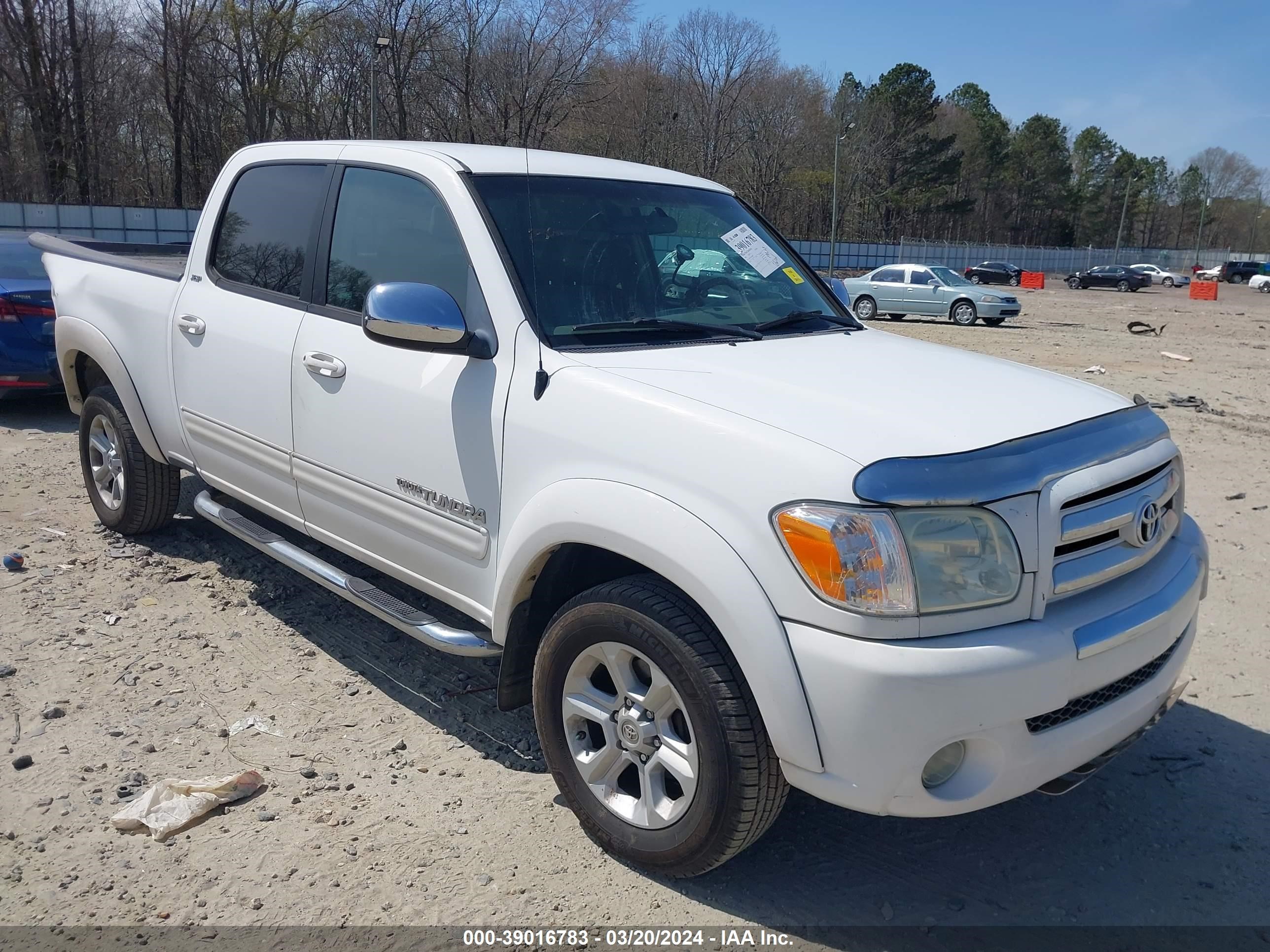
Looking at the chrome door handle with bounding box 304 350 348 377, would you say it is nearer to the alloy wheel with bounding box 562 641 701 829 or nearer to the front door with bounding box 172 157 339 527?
the front door with bounding box 172 157 339 527

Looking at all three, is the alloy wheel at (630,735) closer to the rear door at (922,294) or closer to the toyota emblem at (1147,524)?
the toyota emblem at (1147,524)

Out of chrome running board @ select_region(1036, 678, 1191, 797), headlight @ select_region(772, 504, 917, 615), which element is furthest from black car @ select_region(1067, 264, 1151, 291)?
headlight @ select_region(772, 504, 917, 615)

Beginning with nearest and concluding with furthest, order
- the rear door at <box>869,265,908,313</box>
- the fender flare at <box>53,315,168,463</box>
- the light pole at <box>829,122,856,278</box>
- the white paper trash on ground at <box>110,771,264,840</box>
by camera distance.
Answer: the white paper trash on ground at <box>110,771,264,840</box>, the fender flare at <box>53,315,168,463</box>, the rear door at <box>869,265,908,313</box>, the light pole at <box>829,122,856,278</box>

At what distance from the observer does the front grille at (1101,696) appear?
240cm

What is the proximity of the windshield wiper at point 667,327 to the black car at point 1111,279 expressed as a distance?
2370 inches

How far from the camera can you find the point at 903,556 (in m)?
2.24

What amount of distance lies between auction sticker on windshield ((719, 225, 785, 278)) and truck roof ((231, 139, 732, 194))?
32 centimetres

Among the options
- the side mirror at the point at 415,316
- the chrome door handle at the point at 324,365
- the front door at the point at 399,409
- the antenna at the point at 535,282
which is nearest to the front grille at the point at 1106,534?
the antenna at the point at 535,282

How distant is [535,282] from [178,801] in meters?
1.99

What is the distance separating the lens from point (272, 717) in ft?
12.2

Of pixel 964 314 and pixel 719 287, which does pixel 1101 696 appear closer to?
pixel 719 287

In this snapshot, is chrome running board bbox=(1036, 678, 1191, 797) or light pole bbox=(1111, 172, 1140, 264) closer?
chrome running board bbox=(1036, 678, 1191, 797)

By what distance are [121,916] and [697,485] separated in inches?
75.8

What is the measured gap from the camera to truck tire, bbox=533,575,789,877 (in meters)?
2.44
